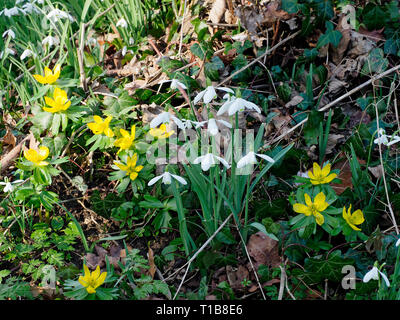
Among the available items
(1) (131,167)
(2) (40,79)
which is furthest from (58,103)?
(1) (131,167)

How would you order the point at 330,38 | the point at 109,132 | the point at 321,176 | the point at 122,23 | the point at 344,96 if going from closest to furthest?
the point at 321,176 < the point at 109,132 < the point at 344,96 < the point at 330,38 < the point at 122,23

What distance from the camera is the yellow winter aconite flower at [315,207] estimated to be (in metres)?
1.59

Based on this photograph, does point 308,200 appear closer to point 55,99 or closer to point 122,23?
point 55,99

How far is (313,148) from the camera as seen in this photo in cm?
214

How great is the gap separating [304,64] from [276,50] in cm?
22

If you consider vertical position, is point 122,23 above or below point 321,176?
above

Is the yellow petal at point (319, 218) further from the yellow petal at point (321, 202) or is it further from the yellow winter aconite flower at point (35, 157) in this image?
the yellow winter aconite flower at point (35, 157)

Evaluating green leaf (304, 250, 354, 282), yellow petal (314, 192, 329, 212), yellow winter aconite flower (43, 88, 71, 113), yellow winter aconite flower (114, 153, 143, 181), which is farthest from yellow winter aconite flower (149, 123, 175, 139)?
green leaf (304, 250, 354, 282)

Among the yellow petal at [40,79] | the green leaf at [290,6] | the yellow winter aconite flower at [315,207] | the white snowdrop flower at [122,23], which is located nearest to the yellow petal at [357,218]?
the yellow winter aconite flower at [315,207]

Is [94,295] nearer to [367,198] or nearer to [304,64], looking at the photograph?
[367,198]

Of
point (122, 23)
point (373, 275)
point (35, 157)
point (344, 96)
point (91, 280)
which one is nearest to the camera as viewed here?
point (373, 275)

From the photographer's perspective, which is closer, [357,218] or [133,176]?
[357,218]

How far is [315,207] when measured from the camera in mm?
1608
